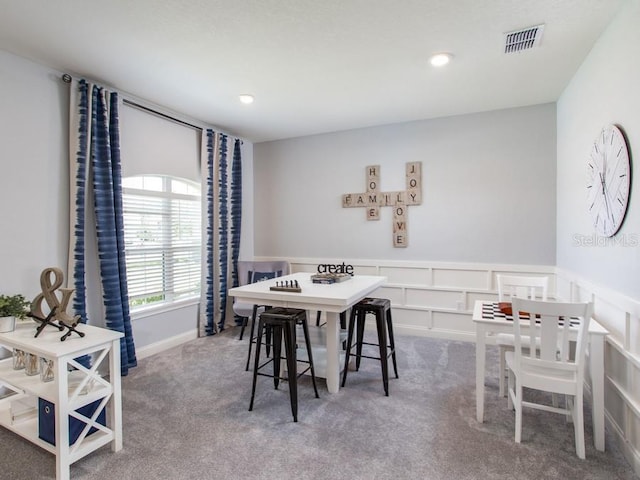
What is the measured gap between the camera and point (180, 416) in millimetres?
2393

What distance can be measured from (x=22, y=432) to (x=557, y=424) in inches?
129

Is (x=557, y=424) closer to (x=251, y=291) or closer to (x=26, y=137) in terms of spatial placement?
(x=251, y=291)

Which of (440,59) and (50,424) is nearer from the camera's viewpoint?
(50,424)

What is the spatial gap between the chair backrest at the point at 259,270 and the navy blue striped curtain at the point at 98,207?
4.69ft

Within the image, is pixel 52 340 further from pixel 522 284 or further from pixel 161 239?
pixel 522 284

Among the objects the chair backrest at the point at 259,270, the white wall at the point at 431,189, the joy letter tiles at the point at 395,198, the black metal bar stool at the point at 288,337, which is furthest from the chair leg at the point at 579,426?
the chair backrest at the point at 259,270

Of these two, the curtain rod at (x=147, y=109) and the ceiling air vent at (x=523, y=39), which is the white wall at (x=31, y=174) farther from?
the ceiling air vent at (x=523, y=39)

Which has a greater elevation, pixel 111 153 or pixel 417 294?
pixel 111 153

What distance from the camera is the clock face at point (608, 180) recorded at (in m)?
2.04

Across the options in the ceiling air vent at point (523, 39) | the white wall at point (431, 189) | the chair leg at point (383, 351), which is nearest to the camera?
the ceiling air vent at point (523, 39)

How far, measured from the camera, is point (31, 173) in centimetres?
263

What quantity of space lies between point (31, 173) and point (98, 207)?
1.63 ft

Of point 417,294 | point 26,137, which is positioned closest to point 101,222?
point 26,137

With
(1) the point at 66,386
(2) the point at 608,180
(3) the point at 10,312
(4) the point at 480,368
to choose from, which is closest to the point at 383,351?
(4) the point at 480,368
